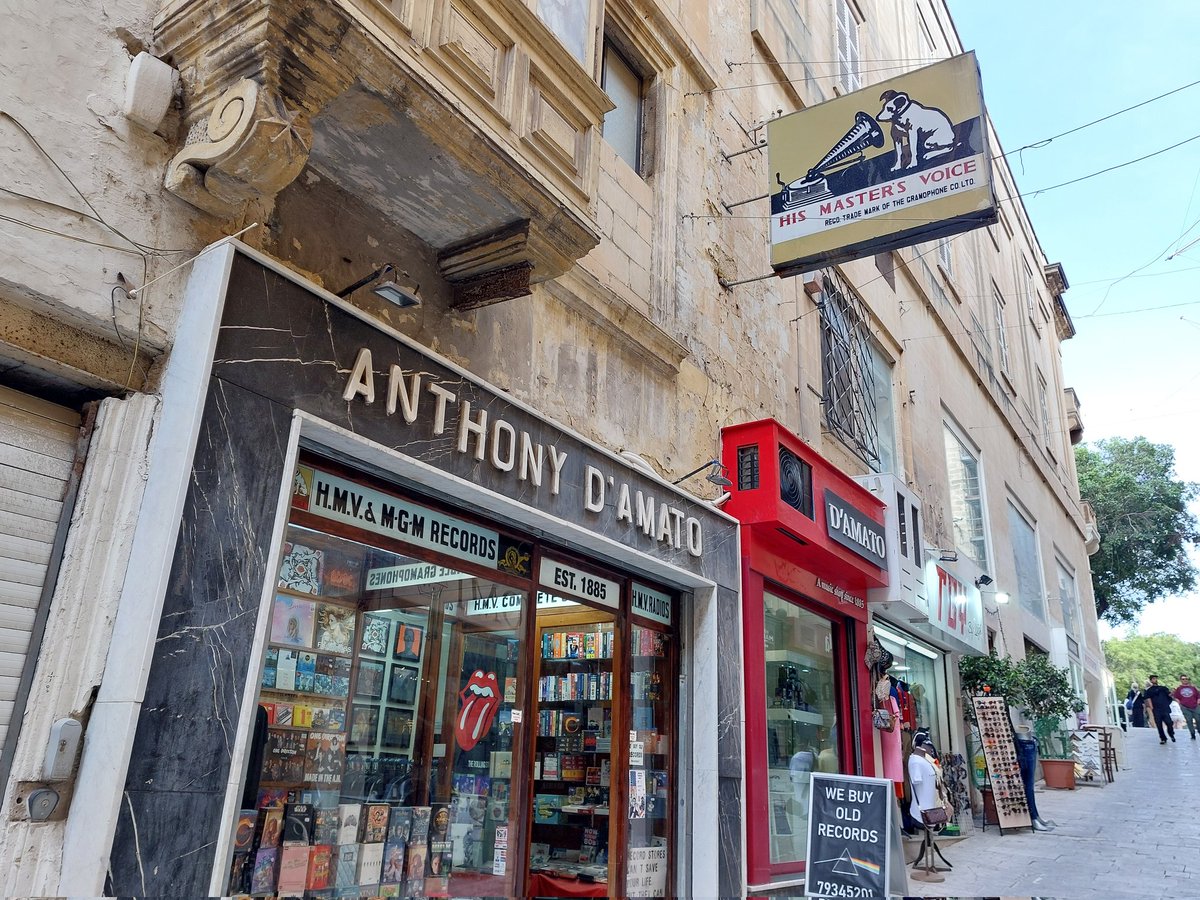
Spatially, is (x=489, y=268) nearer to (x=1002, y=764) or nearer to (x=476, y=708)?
(x=476, y=708)

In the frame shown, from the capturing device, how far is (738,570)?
325 inches

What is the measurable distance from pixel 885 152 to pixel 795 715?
5502 millimetres

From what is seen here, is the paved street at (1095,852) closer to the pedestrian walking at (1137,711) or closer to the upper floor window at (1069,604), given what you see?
the upper floor window at (1069,604)

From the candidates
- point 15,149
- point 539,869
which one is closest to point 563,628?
point 539,869

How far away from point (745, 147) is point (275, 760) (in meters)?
8.16

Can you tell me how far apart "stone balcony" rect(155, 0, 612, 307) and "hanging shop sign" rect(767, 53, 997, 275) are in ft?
10.2

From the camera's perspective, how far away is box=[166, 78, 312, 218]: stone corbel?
3.85 m

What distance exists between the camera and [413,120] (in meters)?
4.34

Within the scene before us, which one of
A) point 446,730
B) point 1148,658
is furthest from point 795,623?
point 1148,658

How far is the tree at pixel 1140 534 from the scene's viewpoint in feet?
128

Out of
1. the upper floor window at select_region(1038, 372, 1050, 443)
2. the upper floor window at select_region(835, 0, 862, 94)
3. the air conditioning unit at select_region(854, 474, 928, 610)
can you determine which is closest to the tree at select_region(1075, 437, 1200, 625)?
the upper floor window at select_region(1038, 372, 1050, 443)

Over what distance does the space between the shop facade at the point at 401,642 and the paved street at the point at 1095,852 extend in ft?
12.0

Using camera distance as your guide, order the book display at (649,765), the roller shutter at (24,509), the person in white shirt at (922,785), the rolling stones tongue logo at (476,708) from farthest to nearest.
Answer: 1. the person in white shirt at (922,785)
2. the book display at (649,765)
3. the rolling stones tongue logo at (476,708)
4. the roller shutter at (24,509)

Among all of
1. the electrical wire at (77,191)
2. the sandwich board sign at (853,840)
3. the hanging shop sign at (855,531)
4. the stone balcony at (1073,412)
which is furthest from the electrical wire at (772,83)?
the stone balcony at (1073,412)
